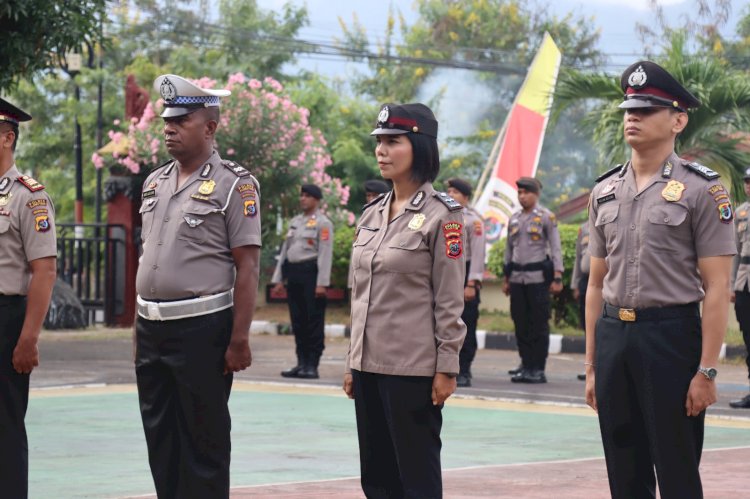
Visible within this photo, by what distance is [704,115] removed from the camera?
58.7ft

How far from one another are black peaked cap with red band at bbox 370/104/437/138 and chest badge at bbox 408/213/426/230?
1.11ft

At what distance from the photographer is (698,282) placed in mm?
5559

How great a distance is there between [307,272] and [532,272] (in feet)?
A: 7.31

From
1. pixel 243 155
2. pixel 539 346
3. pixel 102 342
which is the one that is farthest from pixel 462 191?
pixel 243 155

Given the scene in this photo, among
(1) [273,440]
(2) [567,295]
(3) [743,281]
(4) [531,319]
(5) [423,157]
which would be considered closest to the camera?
(5) [423,157]

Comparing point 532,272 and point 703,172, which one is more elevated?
point 703,172

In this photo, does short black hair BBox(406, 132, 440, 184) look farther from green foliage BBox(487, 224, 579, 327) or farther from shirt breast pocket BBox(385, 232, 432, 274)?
green foliage BBox(487, 224, 579, 327)

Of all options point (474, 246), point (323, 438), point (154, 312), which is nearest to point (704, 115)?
point (474, 246)

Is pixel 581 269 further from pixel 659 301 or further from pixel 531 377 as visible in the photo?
pixel 659 301

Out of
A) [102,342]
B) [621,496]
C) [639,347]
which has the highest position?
[639,347]

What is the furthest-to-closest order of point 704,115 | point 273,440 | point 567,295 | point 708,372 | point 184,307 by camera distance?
1. point 567,295
2. point 704,115
3. point 273,440
4. point 184,307
5. point 708,372

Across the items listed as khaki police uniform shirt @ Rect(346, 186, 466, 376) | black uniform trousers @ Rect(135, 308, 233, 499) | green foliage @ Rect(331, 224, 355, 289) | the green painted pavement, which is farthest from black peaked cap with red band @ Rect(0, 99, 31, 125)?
green foliage @ Rect(331, 224, 355, 289)

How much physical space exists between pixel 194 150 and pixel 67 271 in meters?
18.0

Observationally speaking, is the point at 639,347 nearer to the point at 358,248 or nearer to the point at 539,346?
the point at 358,248
